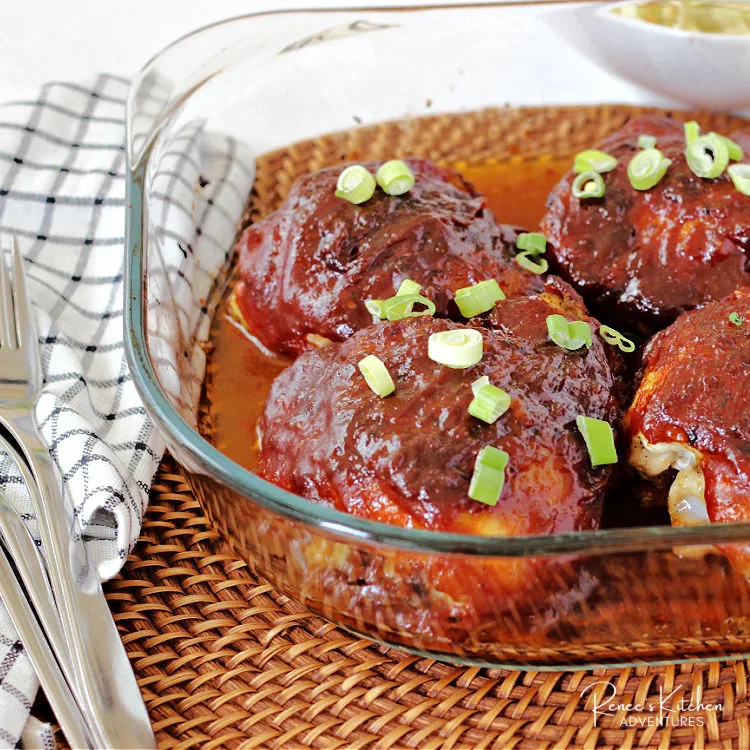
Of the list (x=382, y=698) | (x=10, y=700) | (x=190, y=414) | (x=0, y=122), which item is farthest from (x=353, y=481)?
(x=0, y=122)

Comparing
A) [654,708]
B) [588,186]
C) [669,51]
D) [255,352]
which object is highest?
[669,51]

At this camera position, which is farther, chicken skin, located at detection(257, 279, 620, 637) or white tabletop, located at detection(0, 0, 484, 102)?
white tabletop, located at detection(0, 0, 484, 102)

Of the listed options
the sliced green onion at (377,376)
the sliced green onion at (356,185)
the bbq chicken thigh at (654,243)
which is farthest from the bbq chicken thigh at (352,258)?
the sliced green onion at (377,376)

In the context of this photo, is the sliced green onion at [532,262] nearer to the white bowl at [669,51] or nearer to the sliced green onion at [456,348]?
the sliced green onion at [456,348]

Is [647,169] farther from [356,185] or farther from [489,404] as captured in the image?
[489,404]

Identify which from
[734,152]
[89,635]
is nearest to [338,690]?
[89,635]

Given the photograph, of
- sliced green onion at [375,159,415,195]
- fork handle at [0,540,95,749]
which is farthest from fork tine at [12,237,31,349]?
sliced green onion at [375,159,415,195]

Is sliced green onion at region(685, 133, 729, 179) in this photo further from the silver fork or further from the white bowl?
the silver fork
